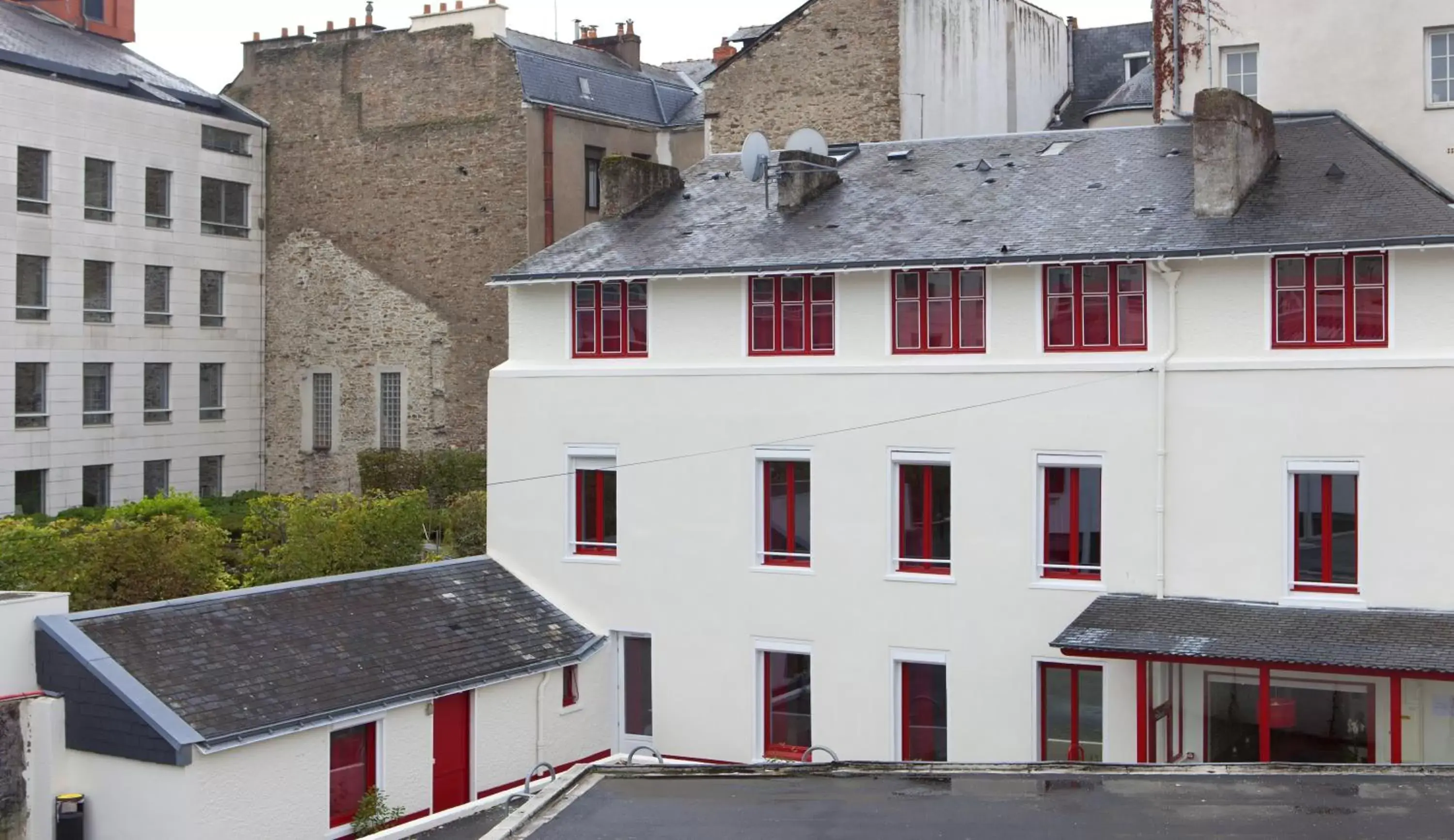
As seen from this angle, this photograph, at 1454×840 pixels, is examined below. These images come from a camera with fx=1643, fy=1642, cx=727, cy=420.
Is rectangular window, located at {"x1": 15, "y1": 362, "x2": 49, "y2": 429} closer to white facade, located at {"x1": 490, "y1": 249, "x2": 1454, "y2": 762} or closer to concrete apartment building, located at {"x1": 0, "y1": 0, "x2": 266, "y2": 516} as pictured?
concrete apartment building, located at {"x1": 0, "y1": 0, "x2": 266, "y2": 516}

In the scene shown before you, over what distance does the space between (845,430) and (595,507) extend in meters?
4.14

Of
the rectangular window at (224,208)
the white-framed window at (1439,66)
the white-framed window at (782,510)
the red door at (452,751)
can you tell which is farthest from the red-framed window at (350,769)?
the rectangular window at (224,208)

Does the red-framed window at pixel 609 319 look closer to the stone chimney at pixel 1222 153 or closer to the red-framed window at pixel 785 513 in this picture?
the red-framed window at pixel 785 513

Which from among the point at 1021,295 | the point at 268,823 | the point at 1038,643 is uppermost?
the point at 1021,295

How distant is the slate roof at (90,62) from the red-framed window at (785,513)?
2326 cm

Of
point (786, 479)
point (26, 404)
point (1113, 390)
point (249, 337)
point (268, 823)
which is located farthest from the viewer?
point (249, 337)

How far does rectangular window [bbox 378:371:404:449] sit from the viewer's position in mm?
40250

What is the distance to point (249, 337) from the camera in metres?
43.0

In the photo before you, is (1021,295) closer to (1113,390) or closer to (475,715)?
(1113,390)

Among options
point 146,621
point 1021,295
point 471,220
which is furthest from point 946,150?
point 471,220

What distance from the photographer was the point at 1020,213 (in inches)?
856

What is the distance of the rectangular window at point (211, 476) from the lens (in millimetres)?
42188

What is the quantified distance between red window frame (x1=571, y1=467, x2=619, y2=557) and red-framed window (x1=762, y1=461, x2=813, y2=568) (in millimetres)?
2374

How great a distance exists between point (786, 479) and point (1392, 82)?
411 inches
